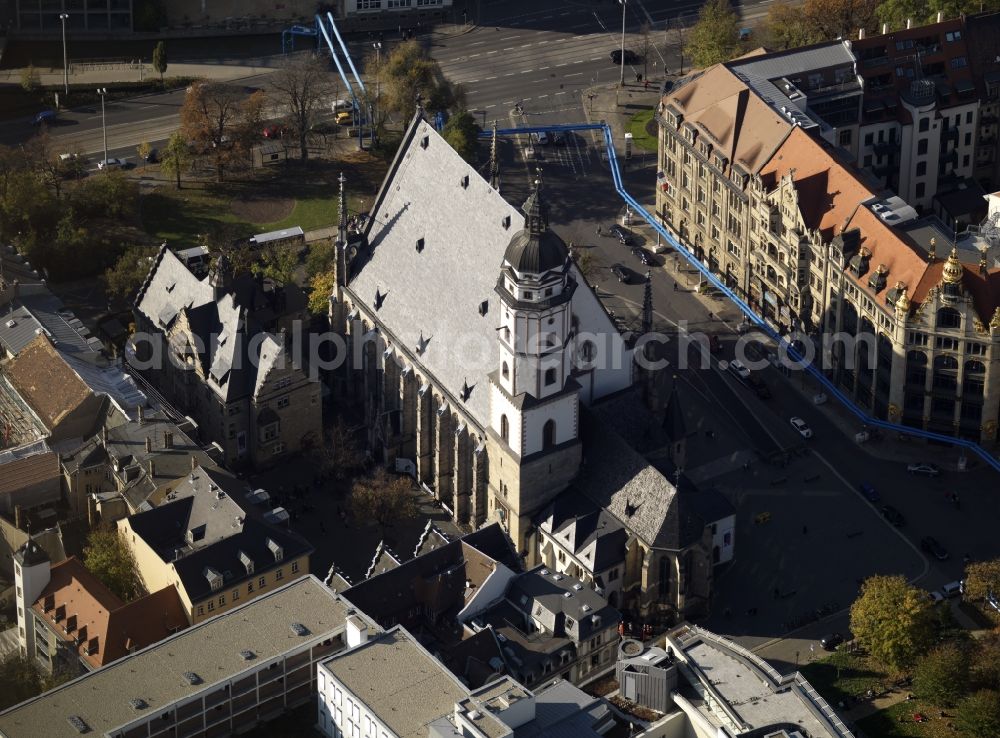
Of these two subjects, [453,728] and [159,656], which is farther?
[159,656]

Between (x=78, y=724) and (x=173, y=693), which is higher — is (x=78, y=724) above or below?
below

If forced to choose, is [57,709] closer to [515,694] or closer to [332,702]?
[332,702]

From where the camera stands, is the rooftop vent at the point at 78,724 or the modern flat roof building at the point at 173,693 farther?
the modern flat roof building at the point at 173,693

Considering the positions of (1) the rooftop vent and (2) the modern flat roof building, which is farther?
(2) the modern flat roof building

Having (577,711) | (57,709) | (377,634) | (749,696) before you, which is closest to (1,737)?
(57,709)
